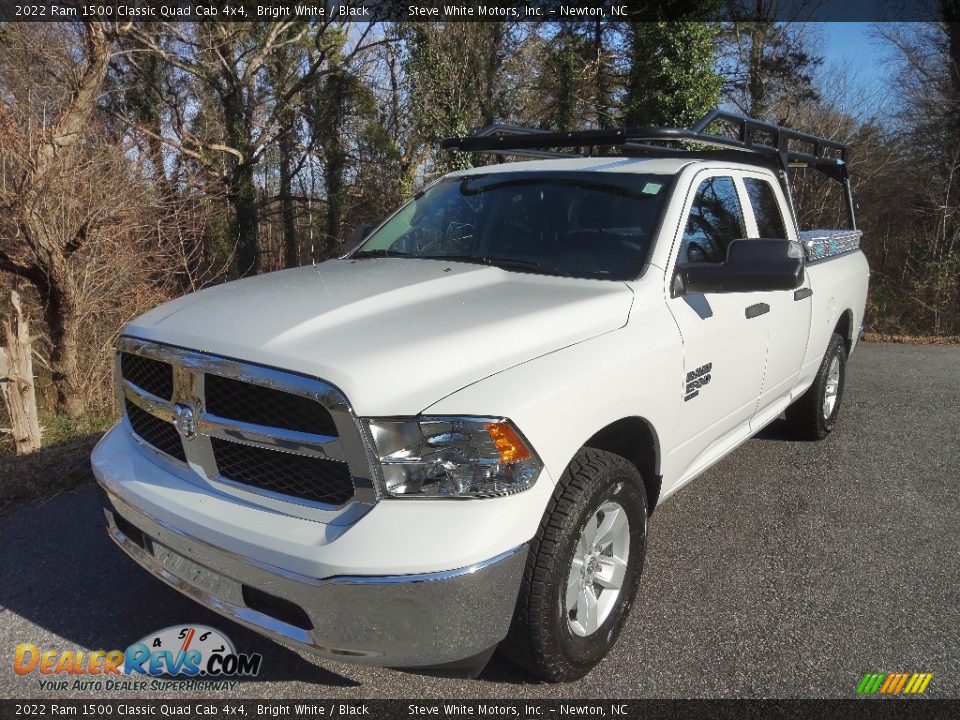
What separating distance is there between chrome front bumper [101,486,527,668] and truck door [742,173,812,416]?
7.87ft

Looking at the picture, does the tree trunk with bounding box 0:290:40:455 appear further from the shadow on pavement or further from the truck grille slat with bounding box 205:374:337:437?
the truck grille slat with bounding box 205:374:337:437

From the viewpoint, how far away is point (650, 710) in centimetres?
251

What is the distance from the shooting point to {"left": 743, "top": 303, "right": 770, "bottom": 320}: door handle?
3.57 metres

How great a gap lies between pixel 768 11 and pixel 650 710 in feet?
82.4

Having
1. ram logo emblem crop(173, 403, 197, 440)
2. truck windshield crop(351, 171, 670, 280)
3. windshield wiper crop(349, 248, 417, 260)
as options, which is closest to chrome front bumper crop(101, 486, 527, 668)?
ram logo emblem crop(173, 403, 197, 440)

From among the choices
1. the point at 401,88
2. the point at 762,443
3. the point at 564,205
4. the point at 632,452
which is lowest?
the point at 762,443

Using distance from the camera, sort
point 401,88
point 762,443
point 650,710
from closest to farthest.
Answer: point 650,710, point 762,443, point 401,88

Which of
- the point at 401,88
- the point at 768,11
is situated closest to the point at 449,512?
the point at 401,88

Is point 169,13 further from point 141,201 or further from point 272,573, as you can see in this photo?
point 272,573

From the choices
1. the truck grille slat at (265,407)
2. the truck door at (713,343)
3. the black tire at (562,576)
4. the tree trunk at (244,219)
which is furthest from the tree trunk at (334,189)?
the black tire at (562,576)

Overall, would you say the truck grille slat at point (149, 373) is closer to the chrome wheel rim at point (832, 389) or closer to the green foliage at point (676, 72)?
the chrome wheel rim at point (832, 389)

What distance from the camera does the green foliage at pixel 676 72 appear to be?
15.1 metres

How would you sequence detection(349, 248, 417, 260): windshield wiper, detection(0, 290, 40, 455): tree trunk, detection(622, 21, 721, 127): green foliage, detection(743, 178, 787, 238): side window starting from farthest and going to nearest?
detection(622, 21, 721, 127): green foliage
detection(0, 290, 40, 455): tree trunk
detection(743, 178, 787, 238): side window
detection(349, 248, 417, 260): windshield wiper

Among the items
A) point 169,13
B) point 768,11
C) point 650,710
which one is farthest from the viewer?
point 768,11
